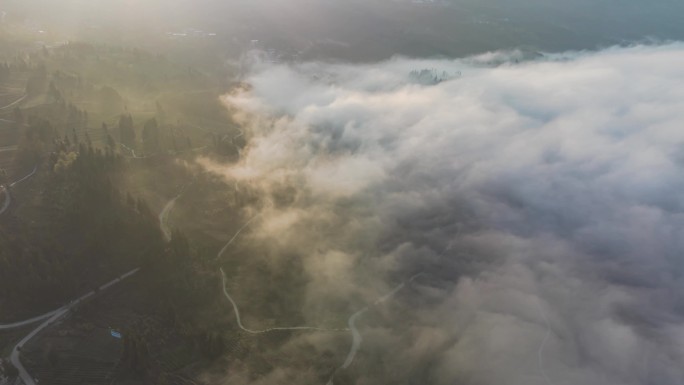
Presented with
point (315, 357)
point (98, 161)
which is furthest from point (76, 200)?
point (315, 357)

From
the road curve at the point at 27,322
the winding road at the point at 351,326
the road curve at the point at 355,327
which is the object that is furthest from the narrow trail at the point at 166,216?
the road curve at the point at 355,327

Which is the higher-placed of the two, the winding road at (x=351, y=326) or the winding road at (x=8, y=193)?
the winding road at (x=8, y=193)

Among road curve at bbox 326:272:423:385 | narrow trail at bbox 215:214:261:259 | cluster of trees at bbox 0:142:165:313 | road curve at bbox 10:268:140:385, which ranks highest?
cluster of trees at bbox 0:142:165:313

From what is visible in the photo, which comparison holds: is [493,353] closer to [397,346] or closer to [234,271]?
[397,346]

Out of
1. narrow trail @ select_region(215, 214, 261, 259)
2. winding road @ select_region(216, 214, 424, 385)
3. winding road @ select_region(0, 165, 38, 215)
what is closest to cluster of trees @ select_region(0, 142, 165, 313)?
winding road @ select_region(0, 165, 38, 215)

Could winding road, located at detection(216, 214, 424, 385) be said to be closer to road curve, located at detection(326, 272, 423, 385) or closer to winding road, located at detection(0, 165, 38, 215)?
road curve, located at detection(326, 272, 423, 385)

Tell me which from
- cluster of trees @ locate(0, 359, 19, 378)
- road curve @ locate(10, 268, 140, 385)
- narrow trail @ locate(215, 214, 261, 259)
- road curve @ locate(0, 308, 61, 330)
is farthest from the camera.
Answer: narrow trail @ locate(215, 214, 261, 259)

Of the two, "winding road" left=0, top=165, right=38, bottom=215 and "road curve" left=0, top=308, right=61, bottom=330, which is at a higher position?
"winding road" left=0, top=165, right=38, bottom=215

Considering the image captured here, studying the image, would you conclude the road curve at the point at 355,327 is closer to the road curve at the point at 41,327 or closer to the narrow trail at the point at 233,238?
the narrow trail at the point at 233,238

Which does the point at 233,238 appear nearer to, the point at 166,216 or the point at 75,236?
the point at 166,216
